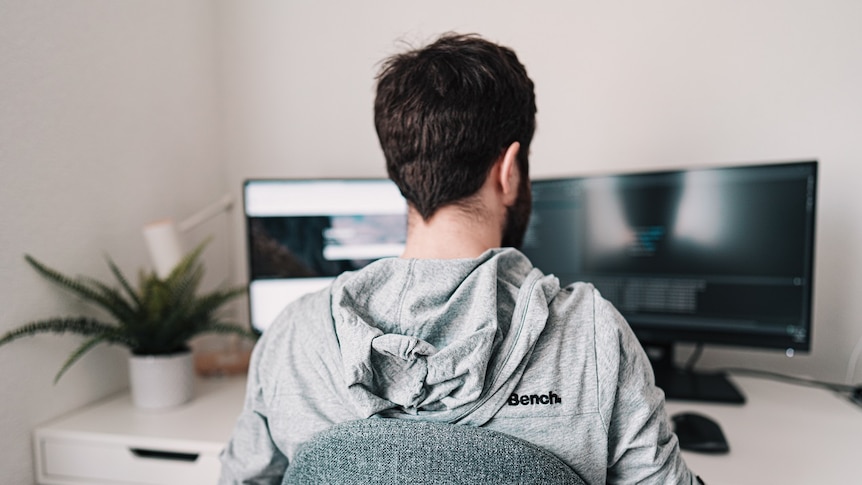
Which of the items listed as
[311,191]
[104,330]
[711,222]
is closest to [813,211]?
[711,222]

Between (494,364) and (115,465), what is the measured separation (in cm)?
92

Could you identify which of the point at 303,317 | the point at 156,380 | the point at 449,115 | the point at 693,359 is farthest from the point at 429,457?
the point at 693,359

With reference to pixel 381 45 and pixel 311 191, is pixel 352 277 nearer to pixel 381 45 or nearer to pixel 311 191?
pixel 311 191

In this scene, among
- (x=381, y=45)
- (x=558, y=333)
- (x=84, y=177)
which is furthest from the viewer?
(x=381, y=45)

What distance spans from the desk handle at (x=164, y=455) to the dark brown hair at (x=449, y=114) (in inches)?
31.8

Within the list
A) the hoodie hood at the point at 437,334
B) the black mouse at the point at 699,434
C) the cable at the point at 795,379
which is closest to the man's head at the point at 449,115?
the hoodie hood at the point at 437,334

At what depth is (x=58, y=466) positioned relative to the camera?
4.08 ft

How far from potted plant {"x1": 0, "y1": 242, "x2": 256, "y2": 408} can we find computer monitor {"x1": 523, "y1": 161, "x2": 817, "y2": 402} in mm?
842

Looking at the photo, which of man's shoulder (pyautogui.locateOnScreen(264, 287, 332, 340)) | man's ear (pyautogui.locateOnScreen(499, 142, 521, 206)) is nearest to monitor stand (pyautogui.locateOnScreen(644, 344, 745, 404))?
man's ear (pyautogui.locateOnScreen(499, 142, 521, 206))

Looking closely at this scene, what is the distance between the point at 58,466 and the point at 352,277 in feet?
3.01

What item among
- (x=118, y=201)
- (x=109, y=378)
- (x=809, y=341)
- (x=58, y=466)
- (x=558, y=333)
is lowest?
(x=58, y=466)

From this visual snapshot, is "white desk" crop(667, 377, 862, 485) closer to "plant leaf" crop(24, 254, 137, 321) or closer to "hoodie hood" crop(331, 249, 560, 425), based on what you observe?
"hoodie hood" crop(331, 249, 560, 425)

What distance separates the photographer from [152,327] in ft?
4.41

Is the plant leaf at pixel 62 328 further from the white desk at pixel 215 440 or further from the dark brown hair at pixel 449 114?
the dark brown hair at pixel 449 114
